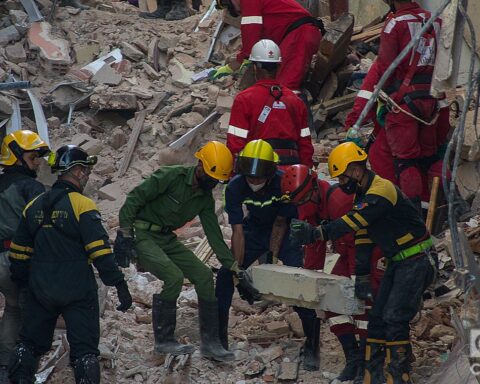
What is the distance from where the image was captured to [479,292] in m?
7.46

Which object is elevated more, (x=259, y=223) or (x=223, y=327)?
(x=259, y=223)

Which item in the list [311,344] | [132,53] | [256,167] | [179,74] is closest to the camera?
[256,167]

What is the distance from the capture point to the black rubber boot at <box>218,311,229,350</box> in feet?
28.8

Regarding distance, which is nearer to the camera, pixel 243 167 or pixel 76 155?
pixel 76 155

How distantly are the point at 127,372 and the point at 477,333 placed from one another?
2.98m

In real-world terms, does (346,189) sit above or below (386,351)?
above

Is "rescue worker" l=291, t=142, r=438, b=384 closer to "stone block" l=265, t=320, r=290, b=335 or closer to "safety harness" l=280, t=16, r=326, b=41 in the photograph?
"stone block" l=265, t=320, r=290, b=335

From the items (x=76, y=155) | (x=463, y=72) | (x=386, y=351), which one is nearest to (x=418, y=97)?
(x=463, y=72)

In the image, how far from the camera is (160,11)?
1633 cm

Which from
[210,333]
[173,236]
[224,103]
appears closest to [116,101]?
[224,103]

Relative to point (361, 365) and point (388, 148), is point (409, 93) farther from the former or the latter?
point (361, 365)

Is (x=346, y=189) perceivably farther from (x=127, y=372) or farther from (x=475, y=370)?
(x=127, y=372)

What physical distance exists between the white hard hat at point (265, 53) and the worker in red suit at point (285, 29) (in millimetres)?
1110

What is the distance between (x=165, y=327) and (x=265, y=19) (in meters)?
3.86
